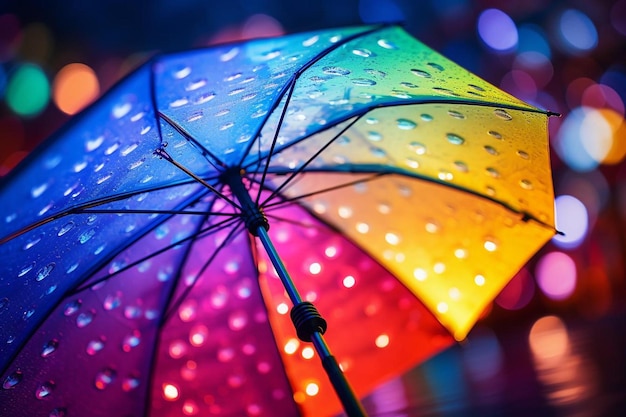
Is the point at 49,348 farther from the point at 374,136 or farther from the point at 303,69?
the point at 374,136

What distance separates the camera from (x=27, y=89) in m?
5.86

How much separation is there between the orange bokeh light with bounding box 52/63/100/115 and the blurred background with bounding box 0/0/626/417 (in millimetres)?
13

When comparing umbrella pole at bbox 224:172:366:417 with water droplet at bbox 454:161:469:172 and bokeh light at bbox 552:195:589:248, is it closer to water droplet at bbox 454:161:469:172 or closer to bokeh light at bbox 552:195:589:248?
water droplet at bbox 454:161:469:172

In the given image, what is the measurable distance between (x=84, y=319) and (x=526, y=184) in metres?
1.67

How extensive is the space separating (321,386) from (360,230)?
0.65m

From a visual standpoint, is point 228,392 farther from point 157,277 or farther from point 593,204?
point 593,204

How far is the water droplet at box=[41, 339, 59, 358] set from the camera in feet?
6.42

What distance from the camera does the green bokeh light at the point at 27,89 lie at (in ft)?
19.1

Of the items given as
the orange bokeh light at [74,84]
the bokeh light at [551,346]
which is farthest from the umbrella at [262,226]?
the orange bokeh light at [74,84]

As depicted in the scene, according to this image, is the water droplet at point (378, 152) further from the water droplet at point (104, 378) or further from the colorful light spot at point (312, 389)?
the water droplet at point (104, 378)

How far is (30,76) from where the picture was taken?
584 cm

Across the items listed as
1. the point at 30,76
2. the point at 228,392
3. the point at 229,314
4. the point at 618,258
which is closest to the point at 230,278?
the point at 229,314

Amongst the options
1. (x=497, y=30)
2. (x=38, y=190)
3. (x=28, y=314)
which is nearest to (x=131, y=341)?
(x=28, y=314)

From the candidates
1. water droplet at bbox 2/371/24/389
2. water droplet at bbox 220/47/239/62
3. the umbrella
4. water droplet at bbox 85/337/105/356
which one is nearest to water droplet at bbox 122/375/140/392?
the umbrella
